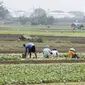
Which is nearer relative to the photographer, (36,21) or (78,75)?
(78,75)

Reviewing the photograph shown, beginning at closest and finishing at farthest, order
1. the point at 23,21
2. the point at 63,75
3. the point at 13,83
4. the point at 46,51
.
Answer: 1. the point at 13,83
2. the point at 63,75
3. the point at 46,51
4. the point at 23,21

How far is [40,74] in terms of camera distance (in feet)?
62.2

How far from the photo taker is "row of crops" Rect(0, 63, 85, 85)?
56.7 ft

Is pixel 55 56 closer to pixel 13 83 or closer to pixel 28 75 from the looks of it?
pixel 28 75

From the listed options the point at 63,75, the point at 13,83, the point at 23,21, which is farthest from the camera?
the point at 23,21

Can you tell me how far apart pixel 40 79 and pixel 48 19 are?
102495 millimetres

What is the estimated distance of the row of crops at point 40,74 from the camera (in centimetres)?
1730

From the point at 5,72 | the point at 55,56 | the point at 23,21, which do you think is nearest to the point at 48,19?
the point at 23,21

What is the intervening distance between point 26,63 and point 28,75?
5907mm

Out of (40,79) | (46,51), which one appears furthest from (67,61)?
(40,79)

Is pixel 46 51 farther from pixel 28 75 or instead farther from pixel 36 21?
pixel 36 21

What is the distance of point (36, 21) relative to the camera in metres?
112

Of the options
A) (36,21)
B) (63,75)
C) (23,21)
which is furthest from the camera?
(23,21)

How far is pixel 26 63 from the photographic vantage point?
24.5m
